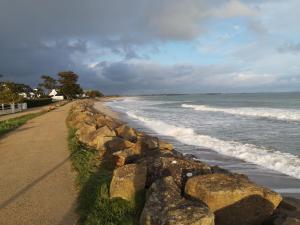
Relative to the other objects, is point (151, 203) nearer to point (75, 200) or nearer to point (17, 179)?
point (75, 200)

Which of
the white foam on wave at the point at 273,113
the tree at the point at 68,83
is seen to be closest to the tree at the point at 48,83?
the tree at the point at 68,83

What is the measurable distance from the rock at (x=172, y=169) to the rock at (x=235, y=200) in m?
0.95

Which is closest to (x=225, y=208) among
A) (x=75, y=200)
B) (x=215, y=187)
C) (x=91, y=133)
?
(x=215, y=187)

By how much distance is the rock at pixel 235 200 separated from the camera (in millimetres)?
4793

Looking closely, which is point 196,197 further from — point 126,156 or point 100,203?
point 126,156

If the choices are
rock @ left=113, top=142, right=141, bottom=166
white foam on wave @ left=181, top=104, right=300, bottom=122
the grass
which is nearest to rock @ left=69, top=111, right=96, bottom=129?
rock @ left=113, top=142, right=141, bottom=166

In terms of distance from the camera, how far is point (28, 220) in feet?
16.3

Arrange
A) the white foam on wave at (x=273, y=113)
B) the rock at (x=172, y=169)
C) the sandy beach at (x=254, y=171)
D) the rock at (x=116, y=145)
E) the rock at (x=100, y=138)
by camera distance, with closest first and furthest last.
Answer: the rock at (x=172, y=169)
the sandy beach at (x=254, y=171)
the rock at (x=116, y=145)
the rock at (x=100, y=138)
the white foam on wave at (x=273, y=113)

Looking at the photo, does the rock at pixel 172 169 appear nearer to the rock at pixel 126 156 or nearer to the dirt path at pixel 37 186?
the rock at pixel 126 156

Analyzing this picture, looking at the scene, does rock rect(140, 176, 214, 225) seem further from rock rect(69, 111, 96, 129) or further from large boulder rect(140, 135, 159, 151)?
rock rect(69, 111, 96, 129)

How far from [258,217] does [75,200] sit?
2983 millimetres

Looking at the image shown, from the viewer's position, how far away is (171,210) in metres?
4.12

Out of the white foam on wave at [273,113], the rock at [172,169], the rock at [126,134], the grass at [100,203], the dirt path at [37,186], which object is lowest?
the white foam on wave at [273,113]

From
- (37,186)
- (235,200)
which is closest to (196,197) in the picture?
(235,200)
